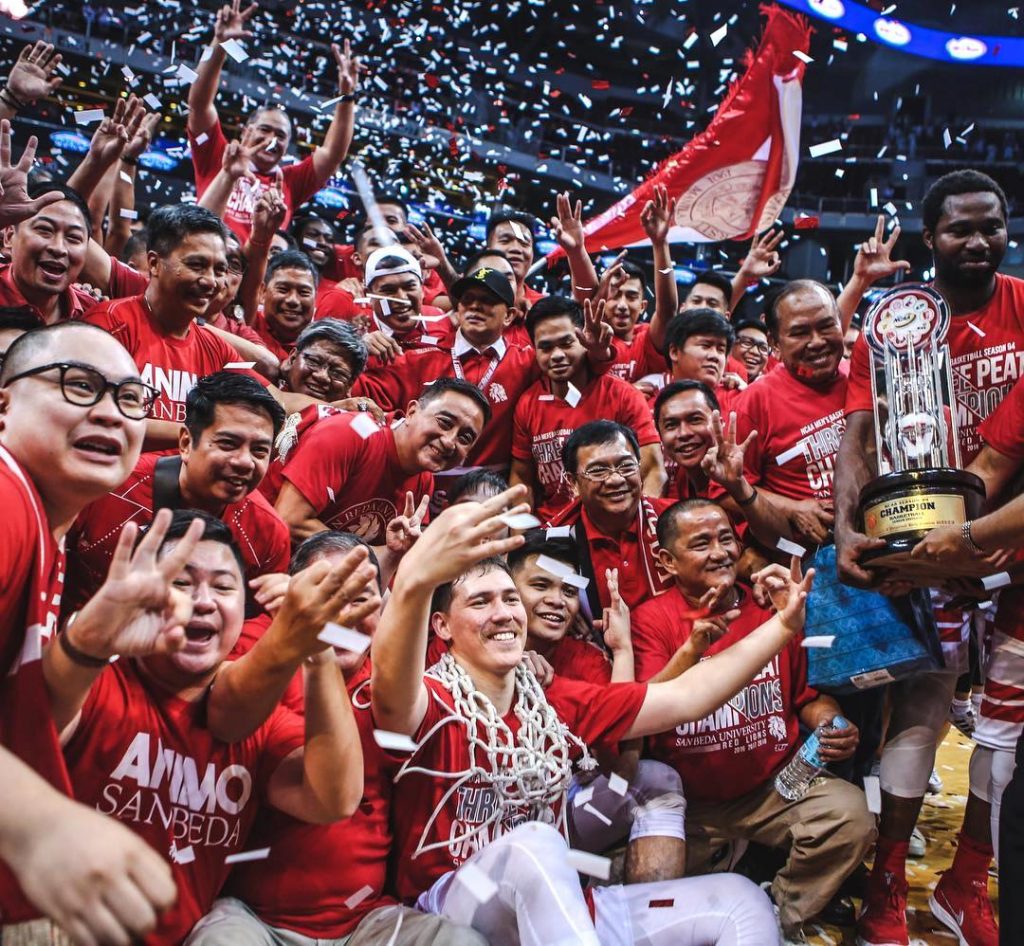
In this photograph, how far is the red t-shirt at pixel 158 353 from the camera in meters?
3.28

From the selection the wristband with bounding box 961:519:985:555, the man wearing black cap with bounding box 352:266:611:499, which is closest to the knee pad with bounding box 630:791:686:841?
the wristband with bounding box 961:519:985:555

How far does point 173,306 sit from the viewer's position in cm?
340

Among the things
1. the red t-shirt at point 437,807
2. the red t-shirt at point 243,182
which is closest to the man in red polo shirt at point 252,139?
the red t-shirt at point 243,182

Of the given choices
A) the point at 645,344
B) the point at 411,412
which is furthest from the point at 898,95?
the point at 411,412

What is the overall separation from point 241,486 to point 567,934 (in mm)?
1414

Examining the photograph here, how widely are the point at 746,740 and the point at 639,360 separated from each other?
245cm

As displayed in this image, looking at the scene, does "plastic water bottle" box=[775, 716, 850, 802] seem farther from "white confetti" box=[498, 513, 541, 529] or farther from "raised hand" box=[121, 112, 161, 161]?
"raised hand" box=[121, 112, 161, 161]

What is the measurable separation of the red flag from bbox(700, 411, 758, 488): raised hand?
9.87 feet

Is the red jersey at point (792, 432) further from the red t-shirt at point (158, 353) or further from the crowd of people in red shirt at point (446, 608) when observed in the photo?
→ the red t-shirt at point (158, 353)

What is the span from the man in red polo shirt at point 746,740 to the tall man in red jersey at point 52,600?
1.67 meters

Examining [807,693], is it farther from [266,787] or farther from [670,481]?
[266,787]

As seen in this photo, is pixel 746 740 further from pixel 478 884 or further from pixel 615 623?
pixel 478 884

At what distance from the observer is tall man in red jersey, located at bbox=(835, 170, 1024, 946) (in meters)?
2.80

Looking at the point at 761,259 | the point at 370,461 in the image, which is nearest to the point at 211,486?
the point at 370,461
